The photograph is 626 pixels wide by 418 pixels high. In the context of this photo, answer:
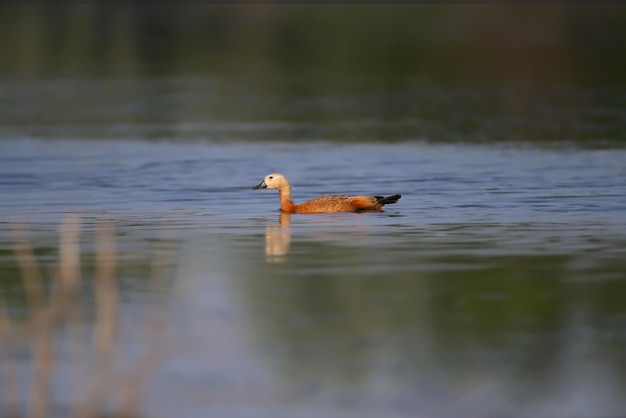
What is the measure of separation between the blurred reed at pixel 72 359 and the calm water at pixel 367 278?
18cm

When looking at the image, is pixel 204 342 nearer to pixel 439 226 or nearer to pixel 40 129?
pixel 439 226

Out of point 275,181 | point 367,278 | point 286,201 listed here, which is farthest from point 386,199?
point 367,278

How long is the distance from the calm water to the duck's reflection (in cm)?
4

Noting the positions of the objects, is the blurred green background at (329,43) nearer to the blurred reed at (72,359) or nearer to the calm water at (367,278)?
the calm water at (367,278)

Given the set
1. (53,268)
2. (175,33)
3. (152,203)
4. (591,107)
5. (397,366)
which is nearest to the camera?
(397,366)

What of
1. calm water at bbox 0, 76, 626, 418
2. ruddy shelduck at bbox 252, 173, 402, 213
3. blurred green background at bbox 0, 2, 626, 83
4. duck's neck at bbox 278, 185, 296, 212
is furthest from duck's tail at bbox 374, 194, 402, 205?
blurred green background at bbox 0, 2, 626, 83

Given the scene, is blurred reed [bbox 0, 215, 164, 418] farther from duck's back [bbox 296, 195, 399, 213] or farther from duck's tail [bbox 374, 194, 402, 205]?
duck's tail [bbox 374, 194, 402, 205]

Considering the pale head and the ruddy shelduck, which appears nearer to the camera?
the ruddy shelduck

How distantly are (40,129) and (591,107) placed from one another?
454 inches

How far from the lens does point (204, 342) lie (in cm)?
946

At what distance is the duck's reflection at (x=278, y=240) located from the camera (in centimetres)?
1306

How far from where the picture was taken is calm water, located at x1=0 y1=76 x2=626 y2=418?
8.34 metres

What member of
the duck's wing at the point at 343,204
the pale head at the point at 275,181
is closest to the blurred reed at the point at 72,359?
the duck's wing at the point at 343,204

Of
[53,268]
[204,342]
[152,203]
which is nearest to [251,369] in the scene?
[204,342]
